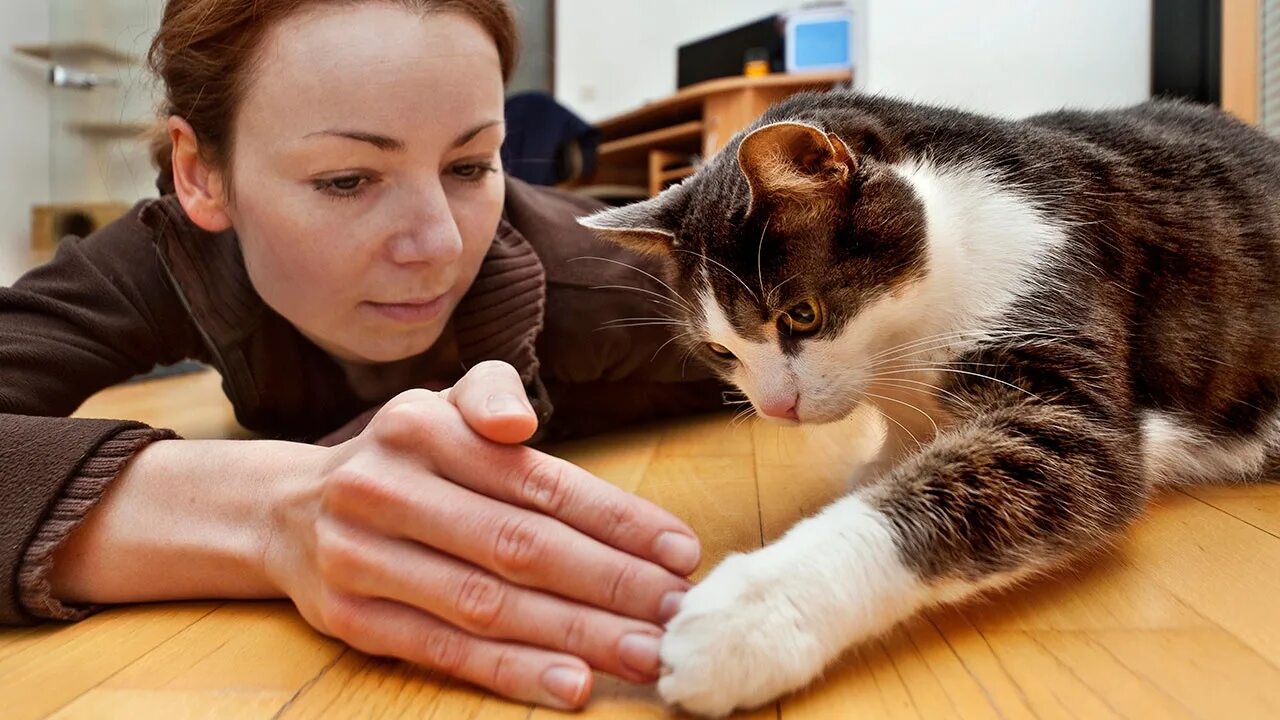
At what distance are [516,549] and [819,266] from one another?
1.63ft

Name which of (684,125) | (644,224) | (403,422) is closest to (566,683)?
(403,422)

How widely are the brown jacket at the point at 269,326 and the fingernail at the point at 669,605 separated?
598 mm

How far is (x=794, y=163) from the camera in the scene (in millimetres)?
928

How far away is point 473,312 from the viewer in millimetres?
1339

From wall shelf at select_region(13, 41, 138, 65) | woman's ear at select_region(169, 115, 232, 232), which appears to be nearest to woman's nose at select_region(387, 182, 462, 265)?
woman's ear at select_region(169, 115, 232, 232)

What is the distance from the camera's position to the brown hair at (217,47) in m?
1.09

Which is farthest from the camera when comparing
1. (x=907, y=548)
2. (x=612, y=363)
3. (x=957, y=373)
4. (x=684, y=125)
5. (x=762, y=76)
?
(x=684, y=125)

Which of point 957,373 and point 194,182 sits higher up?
point 194,182

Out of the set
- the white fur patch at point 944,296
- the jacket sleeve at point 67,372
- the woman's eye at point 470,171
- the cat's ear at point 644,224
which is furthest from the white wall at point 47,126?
the white fur patch at point 944,296

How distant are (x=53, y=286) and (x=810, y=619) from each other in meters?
1.26

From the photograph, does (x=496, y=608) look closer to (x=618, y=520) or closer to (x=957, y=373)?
(x=618, y=520)

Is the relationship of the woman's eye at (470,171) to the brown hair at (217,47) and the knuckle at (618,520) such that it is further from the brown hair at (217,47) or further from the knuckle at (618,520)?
the knuckle at (618,520)

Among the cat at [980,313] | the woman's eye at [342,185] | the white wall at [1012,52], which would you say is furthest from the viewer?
A: the white wall at [1012,52]

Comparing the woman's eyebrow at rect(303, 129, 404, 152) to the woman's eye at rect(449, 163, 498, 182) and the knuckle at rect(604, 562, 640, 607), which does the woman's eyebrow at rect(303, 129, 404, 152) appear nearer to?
the woman's eye at rect(449, 163, 498, 182)
